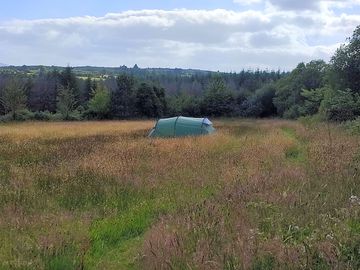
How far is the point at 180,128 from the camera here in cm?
2722

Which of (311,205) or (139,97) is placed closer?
(311,205)

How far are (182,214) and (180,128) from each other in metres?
20.8

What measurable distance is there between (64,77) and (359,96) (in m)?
52.9

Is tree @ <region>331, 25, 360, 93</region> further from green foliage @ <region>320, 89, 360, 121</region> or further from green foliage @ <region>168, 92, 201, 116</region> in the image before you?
green foliage @ <region>168, 92, 201, 116</region>

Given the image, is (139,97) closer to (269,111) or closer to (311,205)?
(269,111)

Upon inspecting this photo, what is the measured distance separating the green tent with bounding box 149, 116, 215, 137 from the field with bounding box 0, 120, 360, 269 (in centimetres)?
1426

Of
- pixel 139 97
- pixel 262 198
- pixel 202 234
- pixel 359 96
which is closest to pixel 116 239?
pixel 202 234

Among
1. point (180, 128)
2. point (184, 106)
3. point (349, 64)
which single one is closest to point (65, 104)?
point (184, 106)

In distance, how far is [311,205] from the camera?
6156 mm

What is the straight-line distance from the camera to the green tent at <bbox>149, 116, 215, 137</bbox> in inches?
1055

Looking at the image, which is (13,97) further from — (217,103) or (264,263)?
(264,263)

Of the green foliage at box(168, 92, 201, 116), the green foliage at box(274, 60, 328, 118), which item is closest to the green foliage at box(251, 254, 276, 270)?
the green foliage at box(274, 60, 328, 118)

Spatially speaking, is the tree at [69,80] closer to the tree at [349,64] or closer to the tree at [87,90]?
the tree at [87,90]

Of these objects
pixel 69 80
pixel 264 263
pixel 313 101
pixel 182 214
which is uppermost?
pixel 69 80
